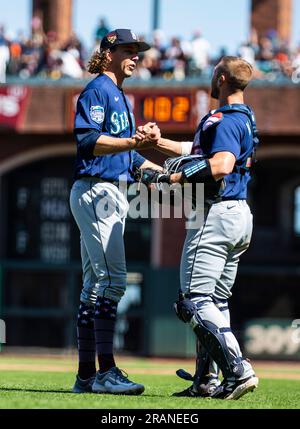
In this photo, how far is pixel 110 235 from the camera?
6402mm

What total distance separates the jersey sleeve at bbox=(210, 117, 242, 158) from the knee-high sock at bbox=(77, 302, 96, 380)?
136cm

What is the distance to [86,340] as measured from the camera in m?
6.53

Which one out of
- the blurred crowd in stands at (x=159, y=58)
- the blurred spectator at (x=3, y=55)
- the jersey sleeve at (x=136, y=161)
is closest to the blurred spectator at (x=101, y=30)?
the blurred crowd in stands at (x=159, y=58)

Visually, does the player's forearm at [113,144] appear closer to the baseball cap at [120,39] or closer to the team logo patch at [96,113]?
the team logo patch at [96,113]

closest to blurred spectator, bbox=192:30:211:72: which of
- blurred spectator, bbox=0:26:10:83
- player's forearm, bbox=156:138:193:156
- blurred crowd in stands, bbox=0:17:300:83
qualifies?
blurred crowd in stands, bbox=0:17:300:83

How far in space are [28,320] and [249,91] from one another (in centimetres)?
626

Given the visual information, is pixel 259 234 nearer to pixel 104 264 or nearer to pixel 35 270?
pixel 35 270

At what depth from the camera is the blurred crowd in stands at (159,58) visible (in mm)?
19297

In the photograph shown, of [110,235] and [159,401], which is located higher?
A: [110,235]

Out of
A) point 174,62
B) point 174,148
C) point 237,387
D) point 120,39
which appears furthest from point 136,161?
point 174,62

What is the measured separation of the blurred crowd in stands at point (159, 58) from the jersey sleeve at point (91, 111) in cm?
1286

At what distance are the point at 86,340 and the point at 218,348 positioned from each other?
980 mm
